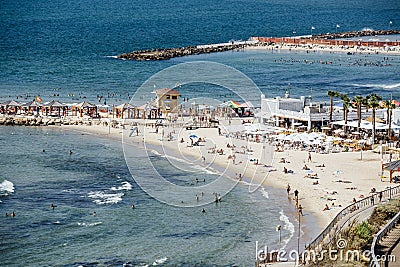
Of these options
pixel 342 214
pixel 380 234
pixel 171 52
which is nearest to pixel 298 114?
pixel 342 214

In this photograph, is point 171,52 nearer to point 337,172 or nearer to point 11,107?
point 11,107

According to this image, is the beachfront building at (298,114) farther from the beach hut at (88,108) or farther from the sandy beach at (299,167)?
the beach hut at (88,108)

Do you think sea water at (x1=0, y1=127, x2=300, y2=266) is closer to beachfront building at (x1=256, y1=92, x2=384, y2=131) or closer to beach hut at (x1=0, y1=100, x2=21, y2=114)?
beachfront building at (x1=256, y1=92, x2=384, y2=131)

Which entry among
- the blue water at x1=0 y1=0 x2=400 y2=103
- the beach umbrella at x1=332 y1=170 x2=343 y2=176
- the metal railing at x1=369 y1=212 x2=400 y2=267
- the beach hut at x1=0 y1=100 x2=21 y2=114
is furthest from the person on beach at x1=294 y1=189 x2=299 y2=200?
the blue water at x1=0 y1=0 x2=400 y2=103

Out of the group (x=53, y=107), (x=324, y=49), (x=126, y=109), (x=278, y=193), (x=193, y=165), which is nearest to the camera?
(x=278, y=193)

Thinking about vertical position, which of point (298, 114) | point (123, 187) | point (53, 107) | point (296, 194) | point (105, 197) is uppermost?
point (53, 107)

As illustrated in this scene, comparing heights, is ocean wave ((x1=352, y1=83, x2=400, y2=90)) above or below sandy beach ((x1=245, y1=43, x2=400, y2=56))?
below

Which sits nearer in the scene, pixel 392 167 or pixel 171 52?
pixel 392 167
